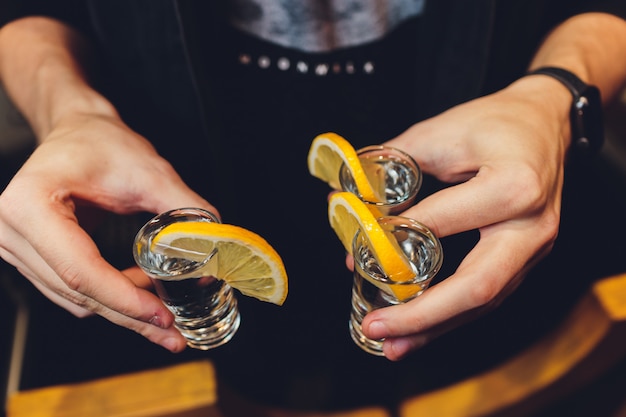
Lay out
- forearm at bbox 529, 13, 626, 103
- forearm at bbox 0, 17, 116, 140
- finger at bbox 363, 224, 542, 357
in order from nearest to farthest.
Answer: finger at bbox 363, 224, 542, 357, forearm at bbox 0, 17, 116, 140, forearm at bbox 529, 13, 626, 103

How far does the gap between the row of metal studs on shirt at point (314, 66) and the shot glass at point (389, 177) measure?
0.29 m

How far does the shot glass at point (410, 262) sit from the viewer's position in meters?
0.89

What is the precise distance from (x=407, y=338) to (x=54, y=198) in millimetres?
653

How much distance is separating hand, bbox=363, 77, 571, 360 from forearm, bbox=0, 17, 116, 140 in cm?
72

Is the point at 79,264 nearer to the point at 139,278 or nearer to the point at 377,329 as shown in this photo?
the point at 139,278

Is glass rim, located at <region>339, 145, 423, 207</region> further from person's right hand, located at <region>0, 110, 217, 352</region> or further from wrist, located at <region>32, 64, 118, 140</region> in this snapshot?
wrist, located at <region>32, 64, 118, 140</region>

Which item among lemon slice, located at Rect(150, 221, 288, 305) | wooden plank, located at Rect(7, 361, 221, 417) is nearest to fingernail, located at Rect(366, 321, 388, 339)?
lemon slice, located at Rect(150, 221, 288, 305)

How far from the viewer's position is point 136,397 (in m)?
0.90

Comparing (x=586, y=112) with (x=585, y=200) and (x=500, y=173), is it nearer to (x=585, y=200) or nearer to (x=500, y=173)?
(x=500, y=173)

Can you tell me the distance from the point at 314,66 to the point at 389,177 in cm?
37

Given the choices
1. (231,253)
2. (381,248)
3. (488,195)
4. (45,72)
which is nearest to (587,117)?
(488,195)

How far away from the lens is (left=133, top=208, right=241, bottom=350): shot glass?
3.02ft

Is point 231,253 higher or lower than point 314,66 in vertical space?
lower

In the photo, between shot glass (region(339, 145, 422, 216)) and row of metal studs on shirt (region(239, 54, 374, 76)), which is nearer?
shot glass (region(339, 145, 422, 216))
